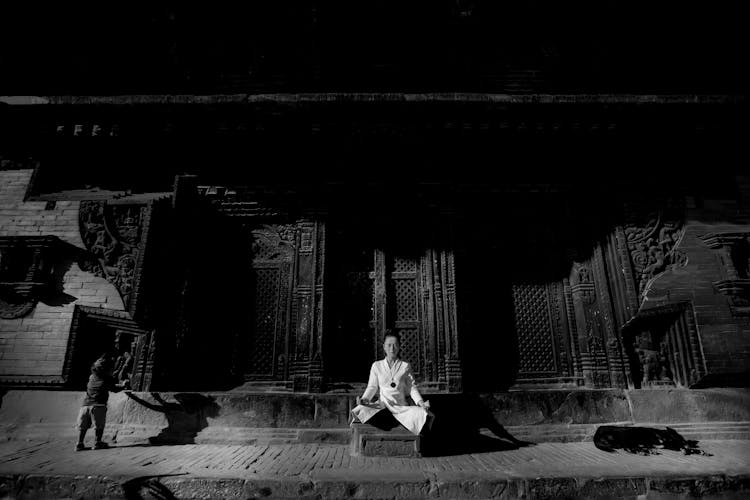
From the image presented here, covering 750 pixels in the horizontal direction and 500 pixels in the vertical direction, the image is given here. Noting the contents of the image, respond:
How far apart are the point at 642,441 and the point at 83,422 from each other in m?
7.23

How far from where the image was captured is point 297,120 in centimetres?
638

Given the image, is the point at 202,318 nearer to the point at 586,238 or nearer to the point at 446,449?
the point at 446,449

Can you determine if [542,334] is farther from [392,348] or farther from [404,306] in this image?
[392,348]

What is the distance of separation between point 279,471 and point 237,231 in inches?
176

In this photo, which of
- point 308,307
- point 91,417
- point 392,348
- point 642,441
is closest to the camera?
point 642,441

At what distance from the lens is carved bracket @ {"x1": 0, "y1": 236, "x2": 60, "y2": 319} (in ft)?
18.9

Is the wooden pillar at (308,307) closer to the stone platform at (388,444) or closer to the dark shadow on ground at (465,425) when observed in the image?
the stone platform at (388,444)

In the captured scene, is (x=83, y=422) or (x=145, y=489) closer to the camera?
(x=145, y=489)

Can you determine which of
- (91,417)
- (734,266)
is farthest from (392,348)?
(734,266)

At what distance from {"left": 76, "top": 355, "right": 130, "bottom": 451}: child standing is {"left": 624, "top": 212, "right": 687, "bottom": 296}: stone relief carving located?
8311mm

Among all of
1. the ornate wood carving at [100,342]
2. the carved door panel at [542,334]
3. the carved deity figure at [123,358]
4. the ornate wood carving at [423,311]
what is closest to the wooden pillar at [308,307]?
the ornate wood carving at [423,311]

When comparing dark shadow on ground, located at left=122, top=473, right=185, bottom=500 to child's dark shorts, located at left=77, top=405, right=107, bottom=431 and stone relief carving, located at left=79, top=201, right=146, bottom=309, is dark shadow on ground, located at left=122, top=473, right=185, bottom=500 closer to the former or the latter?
child's dark shorts, located at left=77, top=405, right=107, bottom=431

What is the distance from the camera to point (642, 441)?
459 cm

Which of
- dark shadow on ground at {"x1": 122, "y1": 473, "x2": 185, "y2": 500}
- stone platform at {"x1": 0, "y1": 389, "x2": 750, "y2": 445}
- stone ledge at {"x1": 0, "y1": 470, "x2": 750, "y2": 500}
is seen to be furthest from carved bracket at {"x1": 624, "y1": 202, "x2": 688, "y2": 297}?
dark shadow on ground at {"x1": 122, "y1": 473, "x2": 185, "y2": 500}
